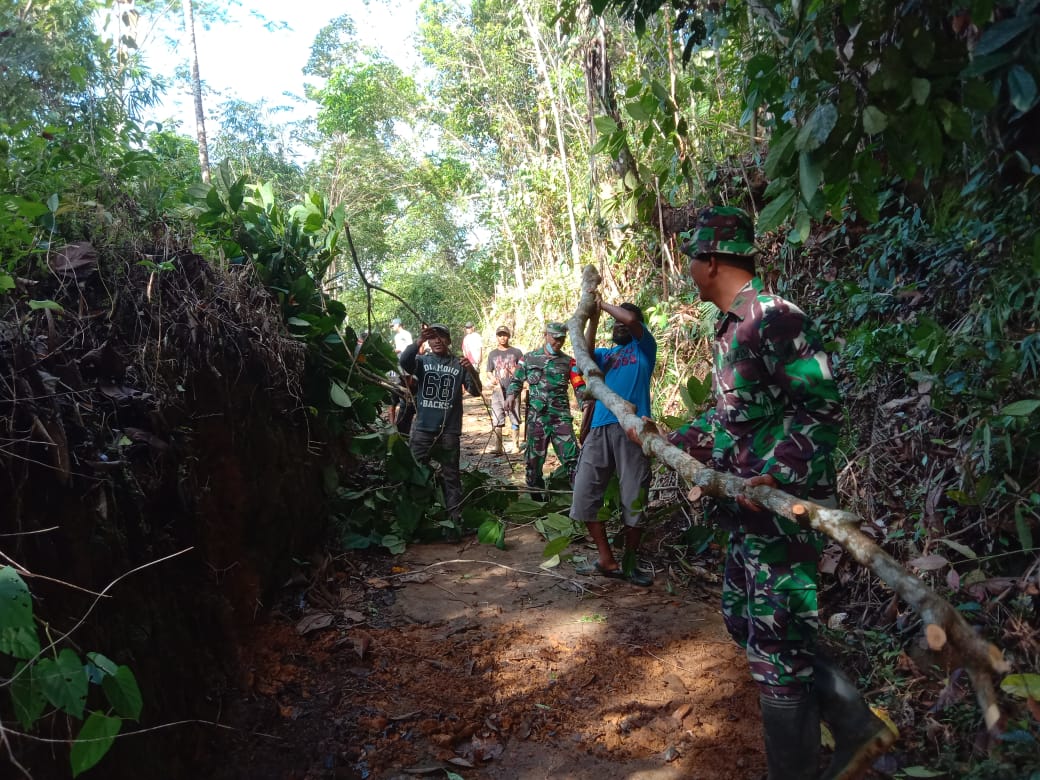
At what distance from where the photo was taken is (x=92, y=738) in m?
1.66

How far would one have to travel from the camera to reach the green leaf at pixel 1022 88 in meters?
1.83

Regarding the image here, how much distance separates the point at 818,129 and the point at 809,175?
14 centimetres

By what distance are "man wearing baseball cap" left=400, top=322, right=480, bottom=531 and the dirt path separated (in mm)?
1309

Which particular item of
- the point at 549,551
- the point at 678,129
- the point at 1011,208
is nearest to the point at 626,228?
the point at 678,129

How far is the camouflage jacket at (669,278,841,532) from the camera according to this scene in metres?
2.35

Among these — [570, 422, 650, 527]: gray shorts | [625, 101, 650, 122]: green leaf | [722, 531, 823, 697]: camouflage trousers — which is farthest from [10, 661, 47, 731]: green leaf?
[625, 101, 650, 122]: green leaf

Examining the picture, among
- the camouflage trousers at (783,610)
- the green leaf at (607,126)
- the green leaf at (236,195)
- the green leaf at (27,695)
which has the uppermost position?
the green leaf at (607,126)

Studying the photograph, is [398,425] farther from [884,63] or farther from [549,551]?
[884,63]

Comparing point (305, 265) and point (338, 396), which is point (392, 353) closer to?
point (338, 396)

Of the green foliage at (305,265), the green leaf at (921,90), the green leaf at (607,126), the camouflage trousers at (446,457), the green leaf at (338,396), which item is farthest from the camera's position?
the camouflage trousers at (446,457)

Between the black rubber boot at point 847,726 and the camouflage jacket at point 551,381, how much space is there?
4.93m

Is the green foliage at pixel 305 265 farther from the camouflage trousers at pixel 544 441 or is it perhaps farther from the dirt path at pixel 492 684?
the camouflage trousers at pixel 544 441

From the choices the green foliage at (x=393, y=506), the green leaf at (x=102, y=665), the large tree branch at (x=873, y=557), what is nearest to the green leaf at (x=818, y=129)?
the large tree branch at (x=873, y=557)

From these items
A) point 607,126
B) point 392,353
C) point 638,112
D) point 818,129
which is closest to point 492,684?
point 818,129
